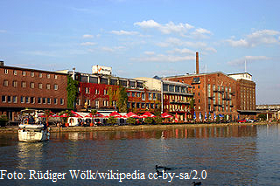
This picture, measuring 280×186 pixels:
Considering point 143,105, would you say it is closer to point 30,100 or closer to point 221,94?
point 30,100

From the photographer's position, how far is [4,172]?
89.5 ft

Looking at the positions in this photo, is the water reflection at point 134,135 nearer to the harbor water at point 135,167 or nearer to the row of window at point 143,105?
the harbor water at point 135,167

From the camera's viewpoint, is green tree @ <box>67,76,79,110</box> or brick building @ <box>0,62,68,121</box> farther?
green tree @ <box>67,76,79,110</box>

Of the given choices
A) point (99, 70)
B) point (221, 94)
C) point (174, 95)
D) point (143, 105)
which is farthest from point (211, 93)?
point (99, 70)

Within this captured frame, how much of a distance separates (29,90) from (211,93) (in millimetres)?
87333

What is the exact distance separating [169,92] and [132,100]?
23.3 meters

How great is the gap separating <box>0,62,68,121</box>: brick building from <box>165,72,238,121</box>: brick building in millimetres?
68955

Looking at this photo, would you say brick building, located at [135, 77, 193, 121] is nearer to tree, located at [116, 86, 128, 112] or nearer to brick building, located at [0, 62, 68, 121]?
tree, located at [116, 86, 128, 112]

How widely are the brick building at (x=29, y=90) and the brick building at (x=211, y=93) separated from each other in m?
69.0

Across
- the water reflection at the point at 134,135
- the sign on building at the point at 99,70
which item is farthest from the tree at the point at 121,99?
the water reflection at the point at 134,135

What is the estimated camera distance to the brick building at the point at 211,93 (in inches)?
5733

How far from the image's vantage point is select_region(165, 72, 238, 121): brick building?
478 ft

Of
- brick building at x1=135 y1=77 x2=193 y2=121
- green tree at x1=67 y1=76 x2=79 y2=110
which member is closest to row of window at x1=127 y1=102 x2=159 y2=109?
brick building at x1=135 y1=77 x2=193 y2=121

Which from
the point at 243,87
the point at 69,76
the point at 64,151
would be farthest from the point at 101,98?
the point at 243,87
